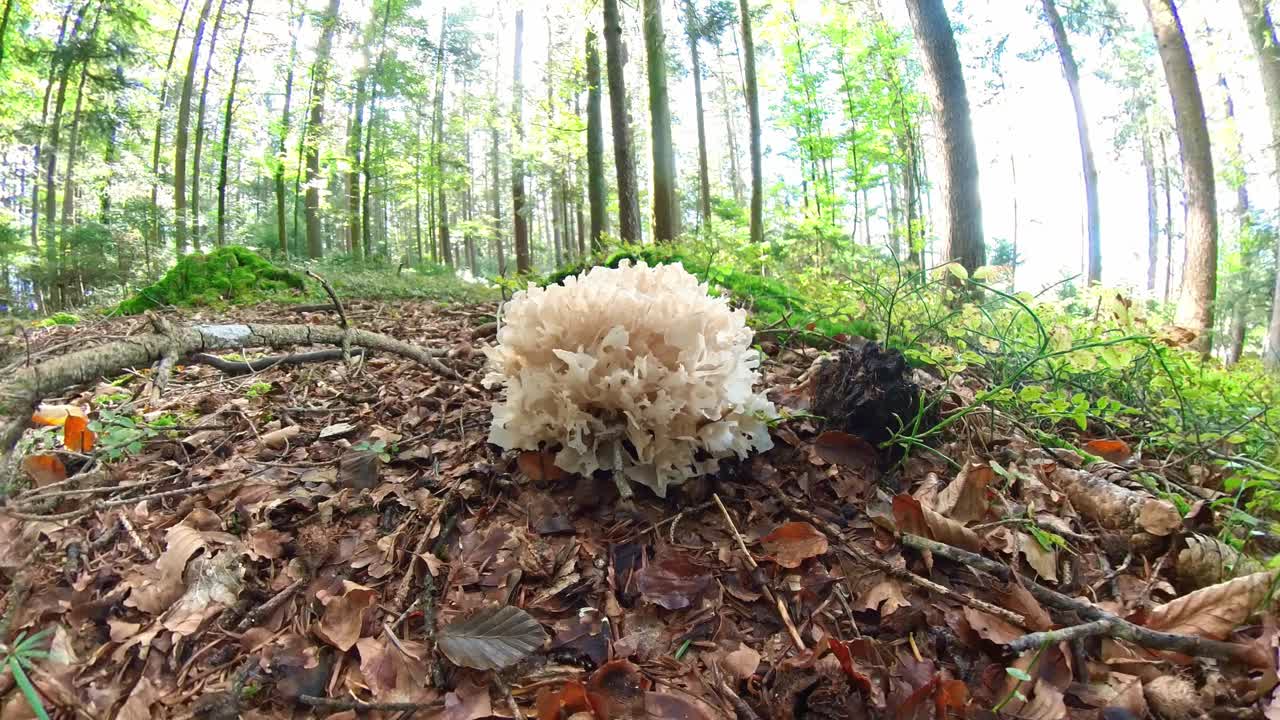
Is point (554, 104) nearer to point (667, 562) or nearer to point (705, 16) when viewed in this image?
point (705, 16)

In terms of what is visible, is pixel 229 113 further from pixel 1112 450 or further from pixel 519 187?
pixel 1112 450

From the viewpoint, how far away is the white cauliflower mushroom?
6.07ft

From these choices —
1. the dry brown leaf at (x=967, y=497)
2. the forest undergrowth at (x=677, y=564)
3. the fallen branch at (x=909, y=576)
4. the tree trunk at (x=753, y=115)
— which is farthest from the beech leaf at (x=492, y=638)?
the tree trunk at (x=753, y=115)

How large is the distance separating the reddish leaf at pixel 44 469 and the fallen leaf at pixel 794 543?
277 cm

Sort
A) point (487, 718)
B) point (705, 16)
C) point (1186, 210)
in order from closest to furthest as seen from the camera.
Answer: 1. point (487, 718)
2. point (1186, 210)
3. point (705, 16)

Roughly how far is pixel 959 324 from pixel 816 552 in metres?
1.72

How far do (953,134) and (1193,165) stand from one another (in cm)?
473

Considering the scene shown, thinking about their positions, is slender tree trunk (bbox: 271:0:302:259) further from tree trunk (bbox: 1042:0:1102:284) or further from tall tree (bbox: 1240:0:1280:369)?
tall tree (bbox: 1240:0:1280:369)

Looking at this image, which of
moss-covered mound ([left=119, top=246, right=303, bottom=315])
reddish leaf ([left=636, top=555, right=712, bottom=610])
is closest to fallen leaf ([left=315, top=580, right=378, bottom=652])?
reddish leaf ([left=636, top=555, right=712, bottom=610])

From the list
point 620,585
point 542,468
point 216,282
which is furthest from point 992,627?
point 216,282

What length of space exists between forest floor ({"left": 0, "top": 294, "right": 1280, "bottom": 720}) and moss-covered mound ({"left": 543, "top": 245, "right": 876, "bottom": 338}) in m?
0.91

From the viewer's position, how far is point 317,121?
51.2 feet

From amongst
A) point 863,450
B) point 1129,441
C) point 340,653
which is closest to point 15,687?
point 340,653

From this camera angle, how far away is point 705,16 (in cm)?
843
